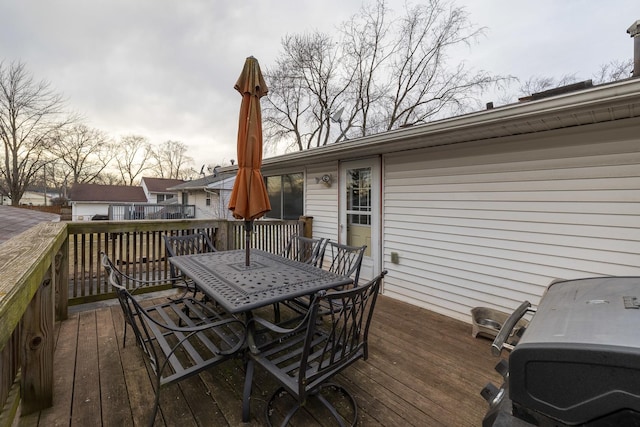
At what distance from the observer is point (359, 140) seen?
12.2 ft

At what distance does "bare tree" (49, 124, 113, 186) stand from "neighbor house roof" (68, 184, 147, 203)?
103 inches

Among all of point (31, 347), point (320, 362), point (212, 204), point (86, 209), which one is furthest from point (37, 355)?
point (86, 209)

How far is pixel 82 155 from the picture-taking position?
2500 cm

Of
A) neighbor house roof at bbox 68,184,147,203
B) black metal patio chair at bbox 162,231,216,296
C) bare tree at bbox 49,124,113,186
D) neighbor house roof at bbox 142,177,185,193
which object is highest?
bare tree at bbox 49,124,113,186

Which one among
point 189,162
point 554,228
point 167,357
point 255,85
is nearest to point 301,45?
point 255,85

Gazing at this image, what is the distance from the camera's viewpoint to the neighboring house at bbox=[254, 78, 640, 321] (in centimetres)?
239

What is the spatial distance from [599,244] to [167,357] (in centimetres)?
373

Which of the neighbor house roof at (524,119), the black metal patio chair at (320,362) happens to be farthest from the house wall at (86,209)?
the black metal patio chair at (320,362)

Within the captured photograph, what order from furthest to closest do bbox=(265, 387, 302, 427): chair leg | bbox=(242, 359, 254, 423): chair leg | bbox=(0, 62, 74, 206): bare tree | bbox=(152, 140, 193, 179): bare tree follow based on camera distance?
bbox=(152, 140, 193, 179): bare tree < bbox=(0, 62, 74, 206): bare tree < bbox=(242, 359, 254, 423): chair leg < bbox=(265, 387, 302, 427): chair leg

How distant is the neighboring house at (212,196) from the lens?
16.0 m

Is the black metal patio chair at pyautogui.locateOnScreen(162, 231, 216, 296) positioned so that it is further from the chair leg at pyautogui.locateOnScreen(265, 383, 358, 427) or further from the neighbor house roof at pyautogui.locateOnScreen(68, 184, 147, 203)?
the neighbor house roof at pyautogui.locateOnScreen(68, 184, 147, 203)

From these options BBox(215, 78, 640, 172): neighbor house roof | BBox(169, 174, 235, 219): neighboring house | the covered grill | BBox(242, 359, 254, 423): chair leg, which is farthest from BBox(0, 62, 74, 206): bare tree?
the covered grill

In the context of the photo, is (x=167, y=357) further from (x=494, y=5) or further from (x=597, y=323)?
(x=494, y=5)

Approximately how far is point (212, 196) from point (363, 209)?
48.1 ft
